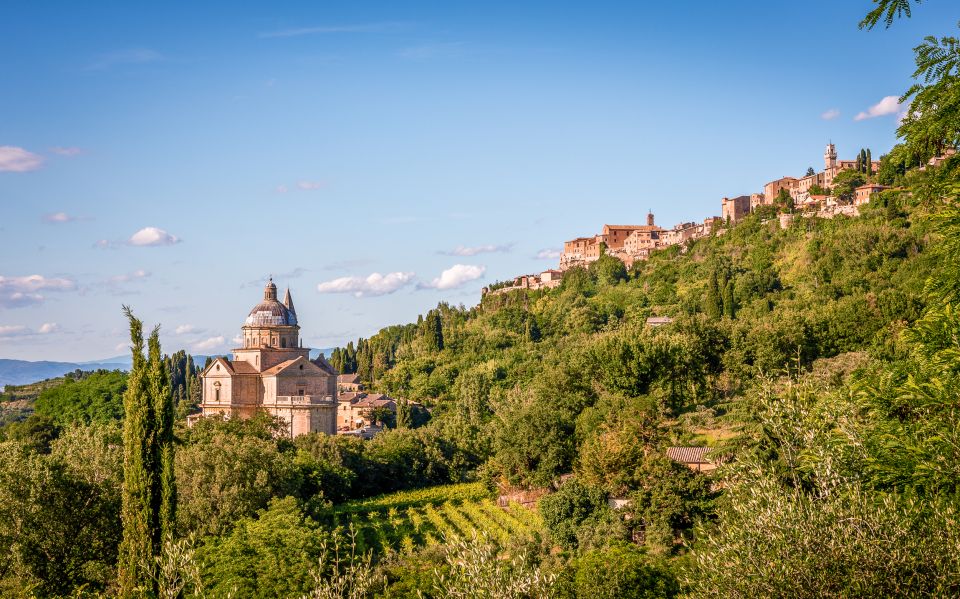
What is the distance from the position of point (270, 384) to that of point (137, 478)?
30177 mm

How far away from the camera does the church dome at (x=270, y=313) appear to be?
52469mm

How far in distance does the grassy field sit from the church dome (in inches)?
583

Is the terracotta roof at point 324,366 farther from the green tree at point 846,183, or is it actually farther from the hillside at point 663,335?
the green tree at point 846,183

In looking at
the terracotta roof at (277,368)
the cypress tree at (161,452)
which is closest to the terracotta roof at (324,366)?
the terracotta roof at (277,368)

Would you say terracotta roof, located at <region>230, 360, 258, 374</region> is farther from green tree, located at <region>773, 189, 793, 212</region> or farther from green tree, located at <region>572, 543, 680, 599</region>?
green tree, located at <region>773, 189, 793, 212</region>

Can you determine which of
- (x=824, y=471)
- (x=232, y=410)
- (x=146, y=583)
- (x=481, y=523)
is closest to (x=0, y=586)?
(x=146, y=583)

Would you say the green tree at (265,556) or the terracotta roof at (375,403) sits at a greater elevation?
the terracotta roof at (375,403)

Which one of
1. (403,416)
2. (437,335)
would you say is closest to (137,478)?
(403,416)

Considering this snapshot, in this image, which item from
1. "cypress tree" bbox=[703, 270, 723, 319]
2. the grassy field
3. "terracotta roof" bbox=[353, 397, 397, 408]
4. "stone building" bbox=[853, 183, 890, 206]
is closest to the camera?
the grassy field

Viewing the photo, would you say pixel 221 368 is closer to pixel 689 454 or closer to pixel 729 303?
pixel 689 454

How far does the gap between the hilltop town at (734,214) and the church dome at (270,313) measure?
49.8 metres

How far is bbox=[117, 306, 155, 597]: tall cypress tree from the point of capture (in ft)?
65.8

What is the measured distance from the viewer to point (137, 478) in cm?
2052

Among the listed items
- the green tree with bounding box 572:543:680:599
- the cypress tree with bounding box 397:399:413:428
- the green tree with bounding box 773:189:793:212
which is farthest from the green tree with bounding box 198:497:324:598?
the green tree with bounding box 773:189:793:212
